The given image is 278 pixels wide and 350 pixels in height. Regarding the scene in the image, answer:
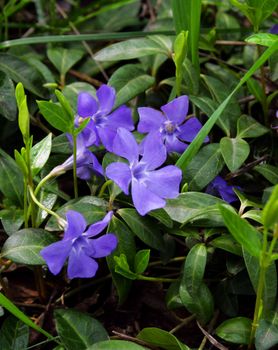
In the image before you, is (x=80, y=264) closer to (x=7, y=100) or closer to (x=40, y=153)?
(x=40, y=153)

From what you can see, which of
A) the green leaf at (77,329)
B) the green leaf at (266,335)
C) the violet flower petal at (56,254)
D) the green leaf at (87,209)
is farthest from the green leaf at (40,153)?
the green leaf at (266,335)

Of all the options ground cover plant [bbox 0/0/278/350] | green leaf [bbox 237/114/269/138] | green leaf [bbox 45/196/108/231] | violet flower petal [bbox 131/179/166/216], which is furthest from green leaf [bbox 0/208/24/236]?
green leaf [bbox 237/114/269/138]

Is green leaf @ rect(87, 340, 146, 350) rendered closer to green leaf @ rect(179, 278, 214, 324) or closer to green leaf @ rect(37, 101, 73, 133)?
green leaf @ rect(179, 278, 214, 324)

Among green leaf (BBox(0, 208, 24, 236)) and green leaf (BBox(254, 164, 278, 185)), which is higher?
green leaf (BBox(254, 164, 278, 185))

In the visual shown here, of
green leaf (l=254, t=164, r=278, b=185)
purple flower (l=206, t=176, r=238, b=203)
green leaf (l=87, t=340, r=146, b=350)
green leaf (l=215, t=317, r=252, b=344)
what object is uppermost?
green leaf (l=254, t=164, r=278, b=185)

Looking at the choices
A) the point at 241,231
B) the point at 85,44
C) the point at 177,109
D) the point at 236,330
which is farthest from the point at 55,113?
the point at 85,44

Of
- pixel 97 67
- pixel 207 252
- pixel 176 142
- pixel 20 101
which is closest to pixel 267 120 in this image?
pixel 176 142
